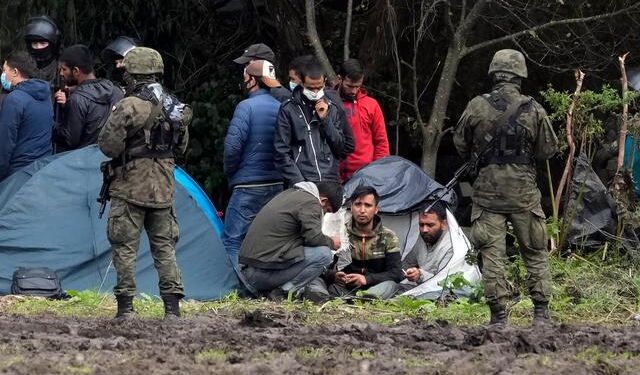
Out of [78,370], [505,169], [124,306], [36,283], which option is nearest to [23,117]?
[36,283]

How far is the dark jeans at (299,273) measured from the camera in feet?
32.9

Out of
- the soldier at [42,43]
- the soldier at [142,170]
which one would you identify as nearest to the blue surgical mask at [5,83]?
the soldier at [42,43]

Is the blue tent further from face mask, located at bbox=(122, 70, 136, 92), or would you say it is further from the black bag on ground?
face mask, located at bbox=(122, 70, 136, 92)

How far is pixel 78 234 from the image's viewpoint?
10.4 meters

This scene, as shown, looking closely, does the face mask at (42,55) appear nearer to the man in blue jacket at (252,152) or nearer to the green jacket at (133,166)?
the man in blue jacket at (252,152)

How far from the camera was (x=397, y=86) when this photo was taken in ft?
Result: 42.2

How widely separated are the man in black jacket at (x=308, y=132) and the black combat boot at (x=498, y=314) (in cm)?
231

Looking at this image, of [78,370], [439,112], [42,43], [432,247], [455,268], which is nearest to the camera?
[78,370]

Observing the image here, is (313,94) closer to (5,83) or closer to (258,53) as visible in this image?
(258,53)

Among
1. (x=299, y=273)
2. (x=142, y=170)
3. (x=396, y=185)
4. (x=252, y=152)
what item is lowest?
(x=299, y=273)

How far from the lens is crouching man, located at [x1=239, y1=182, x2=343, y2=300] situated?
9.98 meters

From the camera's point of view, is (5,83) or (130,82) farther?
(5,83)

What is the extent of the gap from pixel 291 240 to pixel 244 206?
0.63 metres

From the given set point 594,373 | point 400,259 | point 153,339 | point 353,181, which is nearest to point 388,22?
point 353,181
